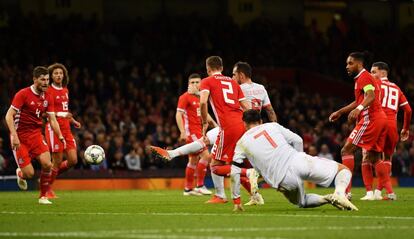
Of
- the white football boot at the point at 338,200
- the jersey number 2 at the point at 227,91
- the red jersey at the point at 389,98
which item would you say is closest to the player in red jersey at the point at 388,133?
the red jersey at the point at 389,98

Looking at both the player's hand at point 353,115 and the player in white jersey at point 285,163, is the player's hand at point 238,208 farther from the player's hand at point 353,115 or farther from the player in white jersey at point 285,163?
the player's hand at point 353,115

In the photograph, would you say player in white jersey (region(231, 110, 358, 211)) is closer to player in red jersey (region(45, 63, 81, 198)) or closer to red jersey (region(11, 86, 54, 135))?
red jersey (region(11, 86, 54, 135))

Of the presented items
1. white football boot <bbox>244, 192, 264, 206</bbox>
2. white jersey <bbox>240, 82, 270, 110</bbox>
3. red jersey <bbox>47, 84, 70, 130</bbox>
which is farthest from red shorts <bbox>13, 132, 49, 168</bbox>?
white football boot <bbox>244, 192, 264, 206</bbox>

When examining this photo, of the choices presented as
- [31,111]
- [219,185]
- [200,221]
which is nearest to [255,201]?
[219,185]

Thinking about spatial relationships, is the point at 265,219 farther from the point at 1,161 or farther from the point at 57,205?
the point at 1,161

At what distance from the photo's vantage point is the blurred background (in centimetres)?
2942

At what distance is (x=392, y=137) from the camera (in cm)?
1903

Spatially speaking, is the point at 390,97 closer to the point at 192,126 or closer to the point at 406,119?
the point at 406,119

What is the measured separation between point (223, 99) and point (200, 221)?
452 centimetres

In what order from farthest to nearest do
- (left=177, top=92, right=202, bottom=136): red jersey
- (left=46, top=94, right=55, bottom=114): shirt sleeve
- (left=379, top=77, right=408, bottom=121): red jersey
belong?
1. (left=177, top=92, right=202, bottom=136): red jersey
2. (left=379, top=77, right=408, bottom=121): red jersey
3. (left=46, top=94, right=55, bottom=114): shirt sleeve

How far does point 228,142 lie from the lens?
1677 centimetres

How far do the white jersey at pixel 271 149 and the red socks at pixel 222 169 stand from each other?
98.4 inches

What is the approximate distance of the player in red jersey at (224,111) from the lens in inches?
661

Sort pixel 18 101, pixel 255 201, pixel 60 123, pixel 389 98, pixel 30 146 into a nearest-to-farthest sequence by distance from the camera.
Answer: pixel 255 201 → pixel 18 101 → pixel 30 146 → pixel 389 98 → pixel 60 123
